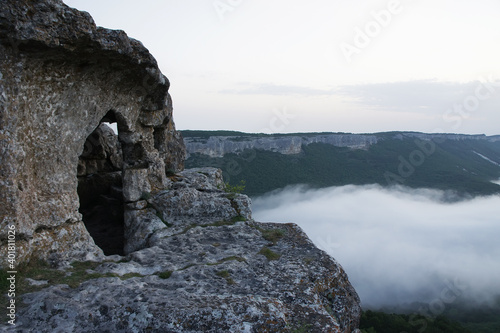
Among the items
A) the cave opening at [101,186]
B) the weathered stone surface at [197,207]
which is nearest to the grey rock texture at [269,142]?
the cave opening at [101,186]

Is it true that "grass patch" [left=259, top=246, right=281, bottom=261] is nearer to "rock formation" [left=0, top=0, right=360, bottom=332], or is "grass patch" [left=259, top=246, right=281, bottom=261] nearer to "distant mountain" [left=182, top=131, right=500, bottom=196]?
"rock formation" [left=0, top=0, right=360, bottom=332]

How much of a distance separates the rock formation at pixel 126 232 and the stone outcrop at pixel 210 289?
2 cm

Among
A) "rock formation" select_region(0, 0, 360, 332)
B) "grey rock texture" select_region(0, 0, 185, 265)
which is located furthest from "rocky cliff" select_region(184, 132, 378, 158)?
"grey rock texture" select_region(0, 0, 185, 265)

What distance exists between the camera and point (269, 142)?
9294 cm

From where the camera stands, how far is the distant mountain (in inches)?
3083

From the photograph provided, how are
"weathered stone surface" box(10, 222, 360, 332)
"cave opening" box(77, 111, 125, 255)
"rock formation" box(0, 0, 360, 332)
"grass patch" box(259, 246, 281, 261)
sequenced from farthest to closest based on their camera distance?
1. "cave opening" box(77, 111, 125, 255)
2. "grass patch" box(259, 246, 281, 261)
3. "rock formation" box(0, 0, 360, 332)
4. "weathered stone surface" box(10, 222, 360, 332)

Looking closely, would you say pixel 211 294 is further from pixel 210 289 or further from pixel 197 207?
pixel 197 207

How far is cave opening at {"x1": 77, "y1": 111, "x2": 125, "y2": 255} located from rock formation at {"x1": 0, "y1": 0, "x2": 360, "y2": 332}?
8.49ft

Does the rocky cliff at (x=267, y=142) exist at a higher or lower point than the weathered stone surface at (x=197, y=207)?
higher

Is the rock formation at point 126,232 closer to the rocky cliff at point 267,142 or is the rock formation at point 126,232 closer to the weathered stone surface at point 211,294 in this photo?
the weathered stone surface at point 211,294

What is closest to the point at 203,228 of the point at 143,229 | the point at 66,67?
the point at 143,229

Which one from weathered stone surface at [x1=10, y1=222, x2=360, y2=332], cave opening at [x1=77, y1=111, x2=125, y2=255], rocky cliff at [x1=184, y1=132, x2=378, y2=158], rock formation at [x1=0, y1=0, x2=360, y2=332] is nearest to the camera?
weathered stone surface at [x1=10, y1=222, x2=360, y2=332]

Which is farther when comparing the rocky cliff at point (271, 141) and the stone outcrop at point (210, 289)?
the rocky cliff at point (271, 141)

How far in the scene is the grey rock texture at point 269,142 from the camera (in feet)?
246
